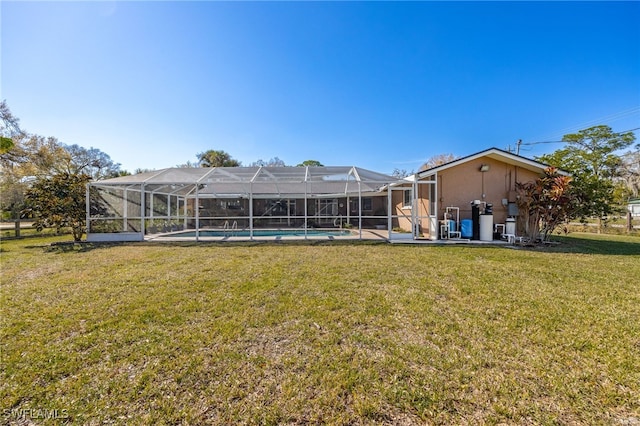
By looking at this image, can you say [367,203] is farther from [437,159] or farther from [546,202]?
[437,159]

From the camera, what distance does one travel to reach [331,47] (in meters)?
11.2

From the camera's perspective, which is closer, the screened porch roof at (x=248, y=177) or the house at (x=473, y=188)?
the screened porch roof at (x=248, y=177)

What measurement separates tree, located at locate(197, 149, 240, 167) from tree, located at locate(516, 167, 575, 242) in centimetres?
2653

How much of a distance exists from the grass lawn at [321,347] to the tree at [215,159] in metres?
24.5

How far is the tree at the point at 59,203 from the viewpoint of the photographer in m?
9.34

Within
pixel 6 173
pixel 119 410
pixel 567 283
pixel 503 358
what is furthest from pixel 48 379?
pixel 6 173

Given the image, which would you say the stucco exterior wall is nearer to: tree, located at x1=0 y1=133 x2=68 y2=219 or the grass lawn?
the grass lawn

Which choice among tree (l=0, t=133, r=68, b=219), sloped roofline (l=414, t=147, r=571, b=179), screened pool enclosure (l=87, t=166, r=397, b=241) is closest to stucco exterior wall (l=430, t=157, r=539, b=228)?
sloped roofline (l=414, t=147, r=571, b=179)

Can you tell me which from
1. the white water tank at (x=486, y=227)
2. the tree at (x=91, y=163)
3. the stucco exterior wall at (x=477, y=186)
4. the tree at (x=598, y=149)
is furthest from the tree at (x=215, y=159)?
the tree at (x=598, y=149)

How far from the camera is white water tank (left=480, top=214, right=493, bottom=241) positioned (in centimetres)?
987

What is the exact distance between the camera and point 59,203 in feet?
31.4

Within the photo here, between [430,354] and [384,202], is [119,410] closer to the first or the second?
[430,354]

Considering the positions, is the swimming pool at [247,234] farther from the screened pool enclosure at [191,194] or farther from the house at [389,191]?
the house at [389,191]

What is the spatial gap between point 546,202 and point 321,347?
393 inches
